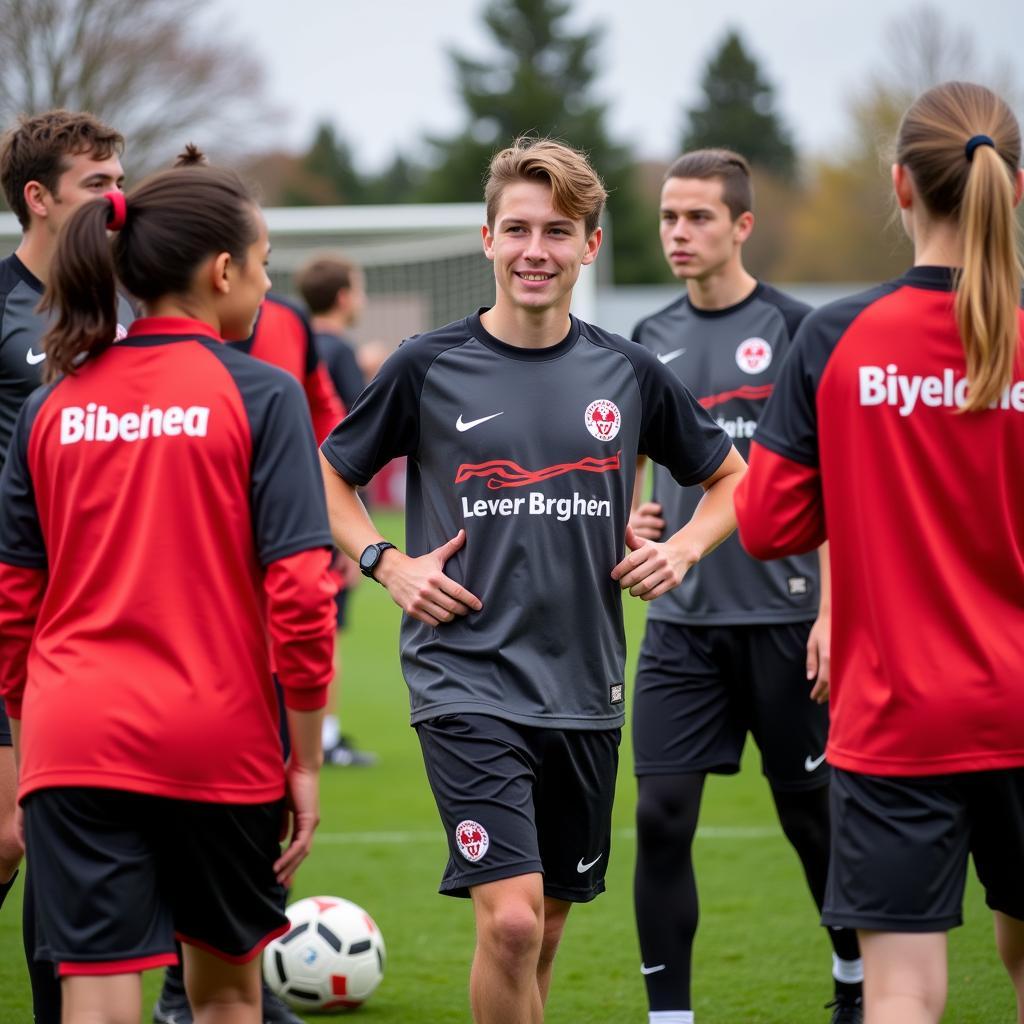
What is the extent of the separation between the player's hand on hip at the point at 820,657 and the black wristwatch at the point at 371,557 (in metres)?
1.21

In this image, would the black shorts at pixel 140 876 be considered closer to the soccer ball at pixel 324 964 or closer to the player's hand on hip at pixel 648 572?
the player's hand on hip at pixel 648 572

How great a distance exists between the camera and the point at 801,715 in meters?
4.95

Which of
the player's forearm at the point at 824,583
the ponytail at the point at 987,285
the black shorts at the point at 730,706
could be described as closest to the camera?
the ponytail at the point at 987,285

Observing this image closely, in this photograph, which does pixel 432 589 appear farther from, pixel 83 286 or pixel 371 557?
pixel 83 286

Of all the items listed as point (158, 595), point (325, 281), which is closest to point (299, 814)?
point (158, 595)

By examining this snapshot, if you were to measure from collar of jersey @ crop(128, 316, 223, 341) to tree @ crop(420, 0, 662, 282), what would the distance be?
4444cm

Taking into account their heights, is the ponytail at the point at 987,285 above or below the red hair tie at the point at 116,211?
below

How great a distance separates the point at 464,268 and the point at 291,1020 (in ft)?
50.5

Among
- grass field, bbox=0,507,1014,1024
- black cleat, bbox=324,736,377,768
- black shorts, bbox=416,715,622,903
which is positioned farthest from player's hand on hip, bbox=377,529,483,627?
black cleat, bbox=324,736,377,768

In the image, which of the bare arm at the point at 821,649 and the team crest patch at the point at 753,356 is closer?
the bare arm at the point at 821,649

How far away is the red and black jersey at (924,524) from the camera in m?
3.00

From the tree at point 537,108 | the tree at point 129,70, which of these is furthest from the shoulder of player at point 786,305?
the tree at point 537,108

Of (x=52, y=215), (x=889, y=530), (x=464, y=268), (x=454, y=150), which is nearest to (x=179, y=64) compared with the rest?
(x=464, y=268)

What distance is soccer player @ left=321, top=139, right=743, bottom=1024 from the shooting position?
3.70 meters
